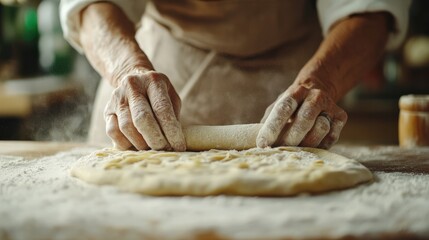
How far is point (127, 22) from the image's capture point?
1.80 m

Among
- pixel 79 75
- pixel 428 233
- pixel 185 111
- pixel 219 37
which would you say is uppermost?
pixel 219 37

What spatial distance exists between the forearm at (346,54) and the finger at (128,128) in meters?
0.51

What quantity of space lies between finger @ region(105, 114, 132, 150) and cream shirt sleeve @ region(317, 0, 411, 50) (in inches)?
36.1

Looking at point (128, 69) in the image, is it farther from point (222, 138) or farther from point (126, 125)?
point (222, 138)

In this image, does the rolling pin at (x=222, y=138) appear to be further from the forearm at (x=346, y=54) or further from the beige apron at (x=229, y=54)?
the beige apron at (x=229, y=54)

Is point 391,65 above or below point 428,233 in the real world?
below

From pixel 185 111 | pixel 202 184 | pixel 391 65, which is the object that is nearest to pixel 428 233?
pixel 202 184

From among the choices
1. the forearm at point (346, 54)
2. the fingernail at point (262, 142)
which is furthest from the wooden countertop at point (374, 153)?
the fingernail at point (262, 142)

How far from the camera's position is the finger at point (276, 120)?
135cm

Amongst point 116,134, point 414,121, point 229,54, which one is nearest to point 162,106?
point 116,134

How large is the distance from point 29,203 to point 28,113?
2.82 m

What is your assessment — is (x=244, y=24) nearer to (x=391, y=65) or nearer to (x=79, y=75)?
(x=391, y=65)

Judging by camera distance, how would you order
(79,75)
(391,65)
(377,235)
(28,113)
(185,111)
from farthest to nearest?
(79,75) → (391,65) → (28,113) → (185,111) → (377,235)

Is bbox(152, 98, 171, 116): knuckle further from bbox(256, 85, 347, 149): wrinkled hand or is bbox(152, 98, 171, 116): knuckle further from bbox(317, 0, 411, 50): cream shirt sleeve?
bbox(317, 0, 411, 50): cream shirt sleeve
